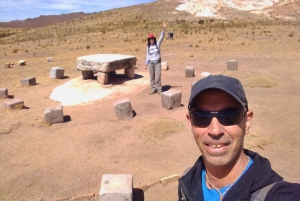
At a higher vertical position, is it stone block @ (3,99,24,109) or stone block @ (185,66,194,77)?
stone block @ (185,66,194,77)

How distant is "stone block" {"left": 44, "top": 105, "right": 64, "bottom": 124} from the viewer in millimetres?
7902

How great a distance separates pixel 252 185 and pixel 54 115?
6962 millimetres

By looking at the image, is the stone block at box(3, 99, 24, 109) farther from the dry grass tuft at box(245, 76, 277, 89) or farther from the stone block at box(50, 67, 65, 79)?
the dry grass tuft at box(245, 76, 277, 89)

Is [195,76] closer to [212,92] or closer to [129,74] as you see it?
[129,74]

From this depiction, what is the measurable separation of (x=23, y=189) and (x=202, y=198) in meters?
4.38

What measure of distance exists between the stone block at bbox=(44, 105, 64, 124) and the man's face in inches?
259

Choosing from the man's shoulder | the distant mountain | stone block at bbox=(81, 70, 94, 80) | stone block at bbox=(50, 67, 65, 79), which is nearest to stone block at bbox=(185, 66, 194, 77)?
stone block at bbox=(81, 70, 94, 80)

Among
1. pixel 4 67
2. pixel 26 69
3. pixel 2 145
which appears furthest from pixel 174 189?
pixel 4 67

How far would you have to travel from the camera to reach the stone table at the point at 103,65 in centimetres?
1010

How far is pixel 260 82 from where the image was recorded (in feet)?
34.8

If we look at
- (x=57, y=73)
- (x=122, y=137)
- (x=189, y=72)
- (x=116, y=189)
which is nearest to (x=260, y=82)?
(x=189, y=72)

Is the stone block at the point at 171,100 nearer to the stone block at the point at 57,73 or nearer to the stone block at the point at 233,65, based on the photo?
the stone block at the point at 233,65

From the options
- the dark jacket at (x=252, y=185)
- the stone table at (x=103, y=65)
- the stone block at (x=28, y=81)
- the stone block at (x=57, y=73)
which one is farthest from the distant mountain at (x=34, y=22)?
the dark jacket at (x=252, y=185)

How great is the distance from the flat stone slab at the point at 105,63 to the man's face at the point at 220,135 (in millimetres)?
8363
